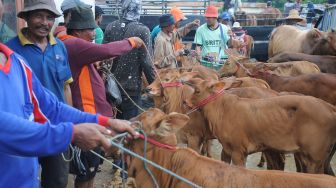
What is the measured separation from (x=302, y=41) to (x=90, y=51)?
846cm

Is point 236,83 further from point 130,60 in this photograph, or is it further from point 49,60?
point 49,60

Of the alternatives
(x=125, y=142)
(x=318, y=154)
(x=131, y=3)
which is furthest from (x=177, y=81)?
(x=125, y=142)

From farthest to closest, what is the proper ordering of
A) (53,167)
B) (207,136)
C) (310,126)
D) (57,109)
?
(207,136), (310,126), (53,167), (57,109)

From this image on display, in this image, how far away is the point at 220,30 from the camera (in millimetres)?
9016

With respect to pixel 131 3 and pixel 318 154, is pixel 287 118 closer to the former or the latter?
pixel 318 154

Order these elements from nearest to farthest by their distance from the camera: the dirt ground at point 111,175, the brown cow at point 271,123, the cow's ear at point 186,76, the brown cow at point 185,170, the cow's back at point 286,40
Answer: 1. the brown cow at point 185,170
2. the brown cow at point 271,123
3. the dirt ground at point 111,175
4. the cow's ear at point 186,76
5. the cow's back at point 286,40

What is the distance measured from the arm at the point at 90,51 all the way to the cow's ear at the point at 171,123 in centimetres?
110

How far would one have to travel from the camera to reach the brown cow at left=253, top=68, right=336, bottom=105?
6.82 m

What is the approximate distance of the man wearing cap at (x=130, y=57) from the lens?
598 centimetres

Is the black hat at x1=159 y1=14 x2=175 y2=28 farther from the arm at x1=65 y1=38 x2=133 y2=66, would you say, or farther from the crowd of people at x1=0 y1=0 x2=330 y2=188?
the arm at x1=65 y1=38 x2=133 y2=66

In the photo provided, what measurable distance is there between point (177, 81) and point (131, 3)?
128 cm

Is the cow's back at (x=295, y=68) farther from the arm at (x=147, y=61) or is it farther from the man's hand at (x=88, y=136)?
the man's hand at (x=88, y=136)

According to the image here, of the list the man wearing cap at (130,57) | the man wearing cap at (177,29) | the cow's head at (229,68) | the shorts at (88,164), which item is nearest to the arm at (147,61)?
the man wearing cap at (130,57)

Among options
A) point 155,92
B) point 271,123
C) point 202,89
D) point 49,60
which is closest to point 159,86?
point 155,92
